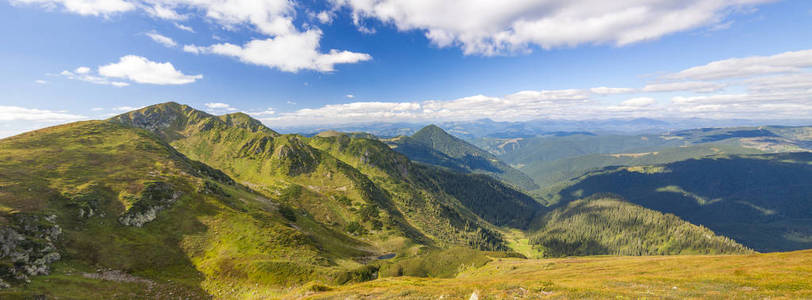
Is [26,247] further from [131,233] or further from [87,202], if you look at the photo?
[87,202]

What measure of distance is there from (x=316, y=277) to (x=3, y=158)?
122251 millimetres

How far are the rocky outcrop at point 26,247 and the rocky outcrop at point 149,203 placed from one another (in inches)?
544

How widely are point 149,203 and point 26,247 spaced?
30940 millimetres

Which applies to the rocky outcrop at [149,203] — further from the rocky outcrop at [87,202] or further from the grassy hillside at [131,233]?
the rocky outcrop at [87,202]

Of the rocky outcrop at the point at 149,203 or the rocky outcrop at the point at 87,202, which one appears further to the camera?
the rocky outcrop at the point at 149,203

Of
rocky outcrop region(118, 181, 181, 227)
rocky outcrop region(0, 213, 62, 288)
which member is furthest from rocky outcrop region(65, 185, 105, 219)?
rocky outcrop region(0, 213, 62, 288)

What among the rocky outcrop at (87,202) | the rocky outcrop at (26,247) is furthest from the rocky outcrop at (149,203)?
the rocky outcrop at (26,247)

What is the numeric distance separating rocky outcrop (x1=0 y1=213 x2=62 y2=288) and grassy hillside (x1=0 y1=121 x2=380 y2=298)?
170mm

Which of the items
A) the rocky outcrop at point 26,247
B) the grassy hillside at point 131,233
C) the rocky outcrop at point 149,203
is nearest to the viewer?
the rocky outcrop at point 26,247

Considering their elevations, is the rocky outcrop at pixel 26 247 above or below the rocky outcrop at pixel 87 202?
below

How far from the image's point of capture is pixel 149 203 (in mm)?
79250

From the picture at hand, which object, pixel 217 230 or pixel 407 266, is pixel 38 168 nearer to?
pixel 217 230

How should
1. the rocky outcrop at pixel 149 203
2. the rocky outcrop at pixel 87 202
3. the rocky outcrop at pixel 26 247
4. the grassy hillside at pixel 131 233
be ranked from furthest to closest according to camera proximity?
the rocky outcrop at pixel 149 203, the rocky outcrop at pixel 87 202, the grassy hillside at pixel 131 233, the rocky outcrop at pixel 26 247

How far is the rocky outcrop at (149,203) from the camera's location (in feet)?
237
